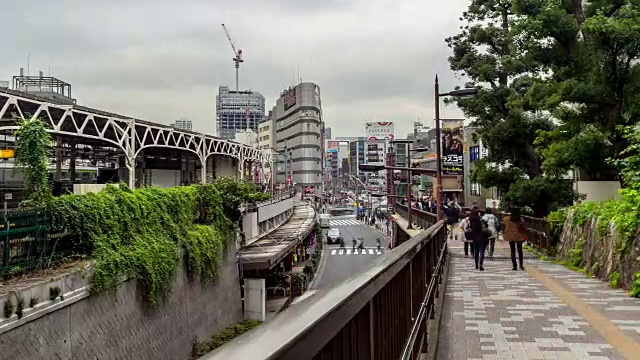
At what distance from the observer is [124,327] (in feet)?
41.0

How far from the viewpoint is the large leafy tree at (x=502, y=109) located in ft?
67.1

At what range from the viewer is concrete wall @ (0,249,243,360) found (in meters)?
9.52

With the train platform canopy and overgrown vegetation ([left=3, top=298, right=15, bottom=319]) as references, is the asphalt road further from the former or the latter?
overgrown vegetation ([left=3, top=298, right=15, bottom=319])

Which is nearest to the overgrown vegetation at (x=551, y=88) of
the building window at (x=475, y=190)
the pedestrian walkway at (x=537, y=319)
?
the pedestrian walkway at (x=537, y=319)

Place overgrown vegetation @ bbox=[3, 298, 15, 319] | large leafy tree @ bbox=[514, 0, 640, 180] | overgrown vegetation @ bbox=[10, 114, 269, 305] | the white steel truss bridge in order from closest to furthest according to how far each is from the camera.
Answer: overgrown vegetation @ bbox=[3, 298, 15, 319]
overgrown vegetation @ bbox=[10, 114, 269, 305]
large leafy tree @ bbox=[514, 0, 640, 180]
the white steel truss bridge

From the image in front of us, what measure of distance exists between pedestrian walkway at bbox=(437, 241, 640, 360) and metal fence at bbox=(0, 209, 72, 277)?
27.2 feet

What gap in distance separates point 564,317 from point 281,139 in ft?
350

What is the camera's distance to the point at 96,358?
10852 millimetres

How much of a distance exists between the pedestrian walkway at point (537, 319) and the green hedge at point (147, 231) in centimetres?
774

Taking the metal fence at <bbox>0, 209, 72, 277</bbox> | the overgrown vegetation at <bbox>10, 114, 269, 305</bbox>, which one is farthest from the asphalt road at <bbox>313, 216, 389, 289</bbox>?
the metal fence at <bbox>0, 209, 72, 277</bbox>

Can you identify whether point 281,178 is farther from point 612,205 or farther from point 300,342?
point 300,342

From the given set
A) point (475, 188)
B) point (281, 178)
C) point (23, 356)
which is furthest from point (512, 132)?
point (281, 178)

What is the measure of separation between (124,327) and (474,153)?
4497 centimetres

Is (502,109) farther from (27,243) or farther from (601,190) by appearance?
(27,243)
